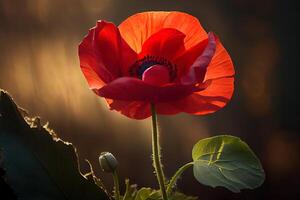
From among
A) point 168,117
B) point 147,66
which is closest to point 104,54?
point 147,66

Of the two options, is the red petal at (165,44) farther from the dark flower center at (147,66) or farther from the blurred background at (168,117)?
the blurred background at (168,117)

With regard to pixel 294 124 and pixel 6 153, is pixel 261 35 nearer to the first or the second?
pixel 294 124

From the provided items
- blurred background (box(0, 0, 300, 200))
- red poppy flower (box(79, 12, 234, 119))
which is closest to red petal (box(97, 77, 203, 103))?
red poppy flower (box(79, 12, 234, 119))

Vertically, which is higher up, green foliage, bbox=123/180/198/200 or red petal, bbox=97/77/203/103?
red petal, bbox=97/77/203/103

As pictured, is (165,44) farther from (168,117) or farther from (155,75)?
(168,117)

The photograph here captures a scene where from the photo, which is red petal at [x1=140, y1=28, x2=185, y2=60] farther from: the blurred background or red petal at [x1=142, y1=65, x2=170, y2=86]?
the blurred background

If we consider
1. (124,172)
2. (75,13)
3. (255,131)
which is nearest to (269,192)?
(255,131)

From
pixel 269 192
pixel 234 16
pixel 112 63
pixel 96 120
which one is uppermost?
pixel 112 63
